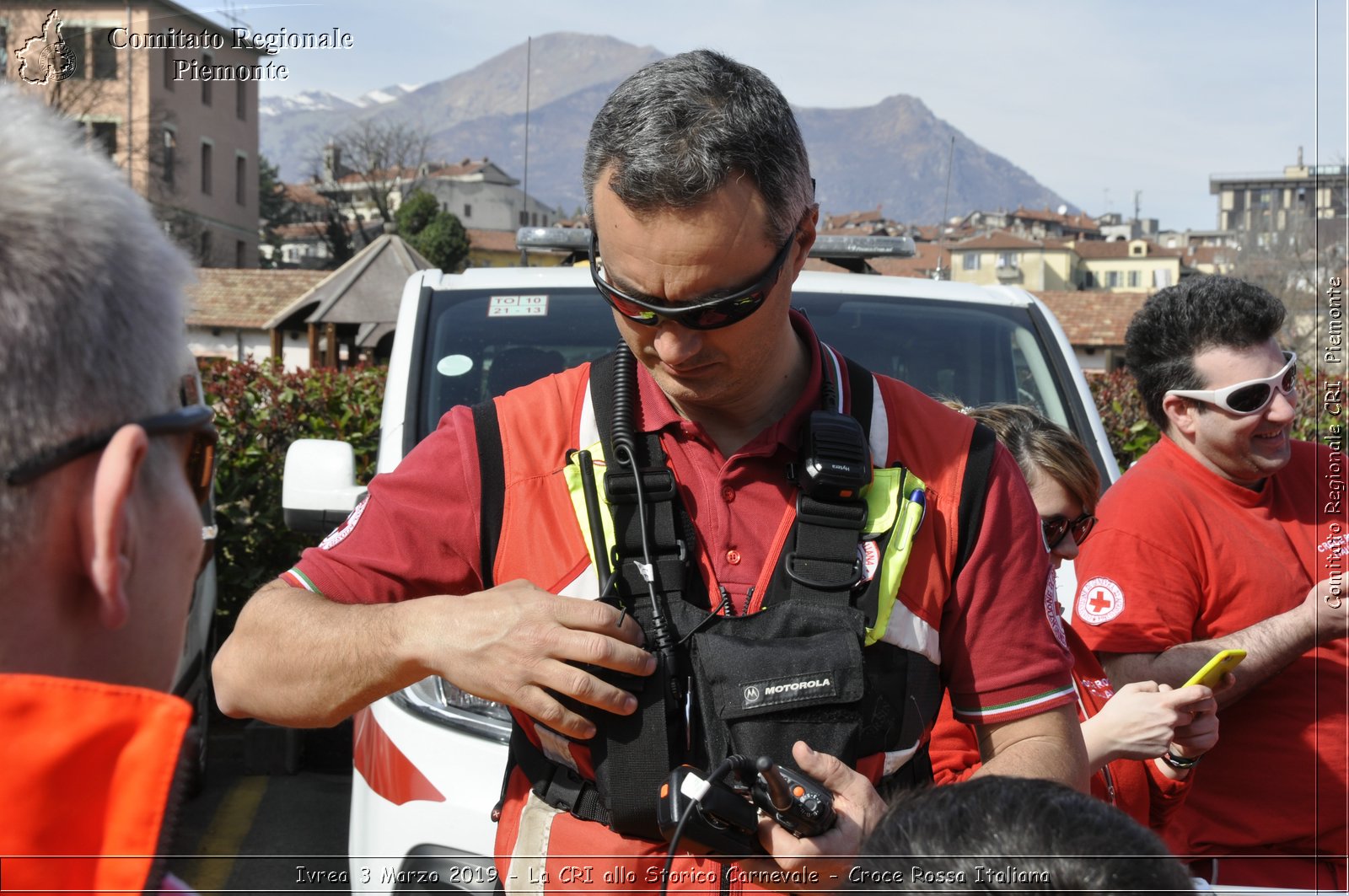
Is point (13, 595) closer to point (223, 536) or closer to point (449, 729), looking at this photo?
point (449, 729)

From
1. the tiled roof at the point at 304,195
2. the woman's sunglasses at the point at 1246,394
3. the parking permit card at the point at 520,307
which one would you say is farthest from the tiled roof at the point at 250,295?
the woman's sunglasses at the point at 1246,394

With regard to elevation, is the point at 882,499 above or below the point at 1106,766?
above

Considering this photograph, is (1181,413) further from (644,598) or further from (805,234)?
(644,598)

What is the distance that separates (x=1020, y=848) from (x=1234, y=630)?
2.06 meters

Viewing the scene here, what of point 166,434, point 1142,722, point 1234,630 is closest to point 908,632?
point 1142,722

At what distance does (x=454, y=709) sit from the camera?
334 cm

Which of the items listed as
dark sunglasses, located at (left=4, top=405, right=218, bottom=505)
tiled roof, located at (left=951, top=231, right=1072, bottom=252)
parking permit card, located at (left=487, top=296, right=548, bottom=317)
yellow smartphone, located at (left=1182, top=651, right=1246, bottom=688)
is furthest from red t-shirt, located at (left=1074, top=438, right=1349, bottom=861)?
tiled roof, located at (left=951, top=231, right=1072, bottom=252)

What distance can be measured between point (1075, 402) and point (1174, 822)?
5.87ft

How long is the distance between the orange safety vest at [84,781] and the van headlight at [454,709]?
2130 mm

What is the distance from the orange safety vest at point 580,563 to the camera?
6.38ft

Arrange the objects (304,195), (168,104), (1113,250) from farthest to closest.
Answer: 1. (1113,250)
2. (304,195)
3. (168,104)

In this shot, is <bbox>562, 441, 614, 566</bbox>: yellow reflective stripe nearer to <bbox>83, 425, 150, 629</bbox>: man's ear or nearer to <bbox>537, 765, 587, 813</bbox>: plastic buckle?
<bbox>537, 765, 587, 813</bbox>: plastic buckle

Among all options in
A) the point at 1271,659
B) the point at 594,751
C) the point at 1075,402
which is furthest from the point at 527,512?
the point at 1075,402

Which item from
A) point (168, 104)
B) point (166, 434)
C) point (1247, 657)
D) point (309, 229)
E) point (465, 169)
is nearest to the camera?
point (166, 434)
